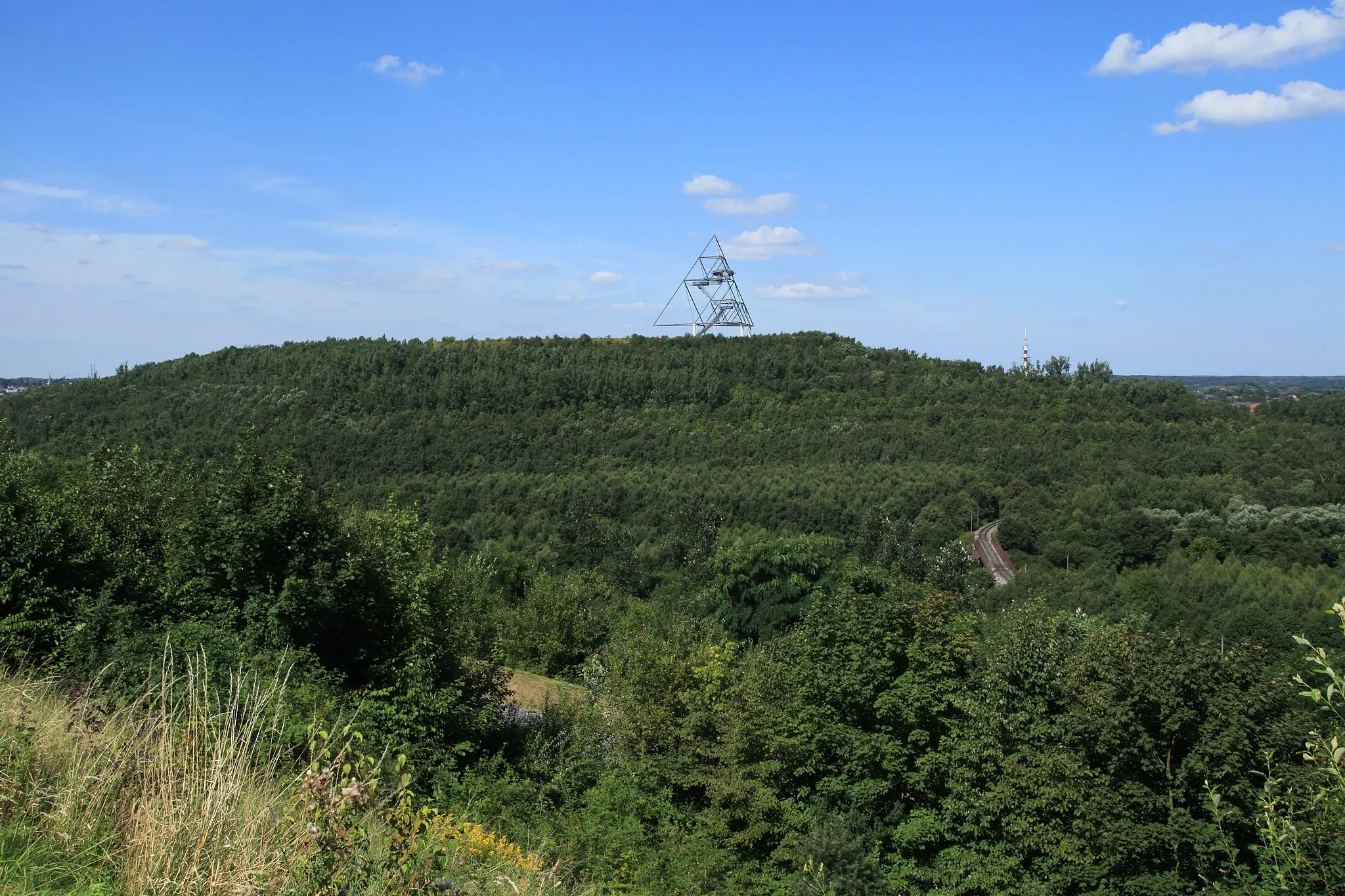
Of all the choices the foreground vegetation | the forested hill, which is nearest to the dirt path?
the forested hill

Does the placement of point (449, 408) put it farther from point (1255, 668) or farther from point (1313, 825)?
point (1313, 825)

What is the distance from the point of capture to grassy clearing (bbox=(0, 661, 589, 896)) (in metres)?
3.09

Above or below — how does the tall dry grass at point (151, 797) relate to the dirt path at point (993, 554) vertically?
above

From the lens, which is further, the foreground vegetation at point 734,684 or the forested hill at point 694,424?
the forested hill at point 694,424

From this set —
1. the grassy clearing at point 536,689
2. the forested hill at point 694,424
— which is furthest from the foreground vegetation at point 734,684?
the forested hill at point 694,424

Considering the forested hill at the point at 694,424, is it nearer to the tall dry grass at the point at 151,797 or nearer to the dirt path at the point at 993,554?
the dirt path at the point at 993,554

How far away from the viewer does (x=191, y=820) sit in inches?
136

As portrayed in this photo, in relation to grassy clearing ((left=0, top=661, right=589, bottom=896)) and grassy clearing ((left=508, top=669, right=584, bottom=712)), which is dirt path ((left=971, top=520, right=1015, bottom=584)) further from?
grassy clearing ((left=0, top=661, right=589, bottom=896))

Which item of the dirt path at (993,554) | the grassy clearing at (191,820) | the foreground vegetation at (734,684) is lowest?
the dirt path at (993,554)

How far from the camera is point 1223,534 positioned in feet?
126

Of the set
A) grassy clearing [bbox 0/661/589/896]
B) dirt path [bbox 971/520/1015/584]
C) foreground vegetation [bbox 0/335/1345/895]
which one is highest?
grassy clearing [bbox 0/661/589/896]

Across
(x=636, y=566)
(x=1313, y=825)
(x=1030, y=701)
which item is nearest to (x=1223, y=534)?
(x=636, y=566)

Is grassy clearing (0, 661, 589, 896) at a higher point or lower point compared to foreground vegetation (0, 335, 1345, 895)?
higher

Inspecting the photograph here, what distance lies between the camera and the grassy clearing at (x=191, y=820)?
3.09m
